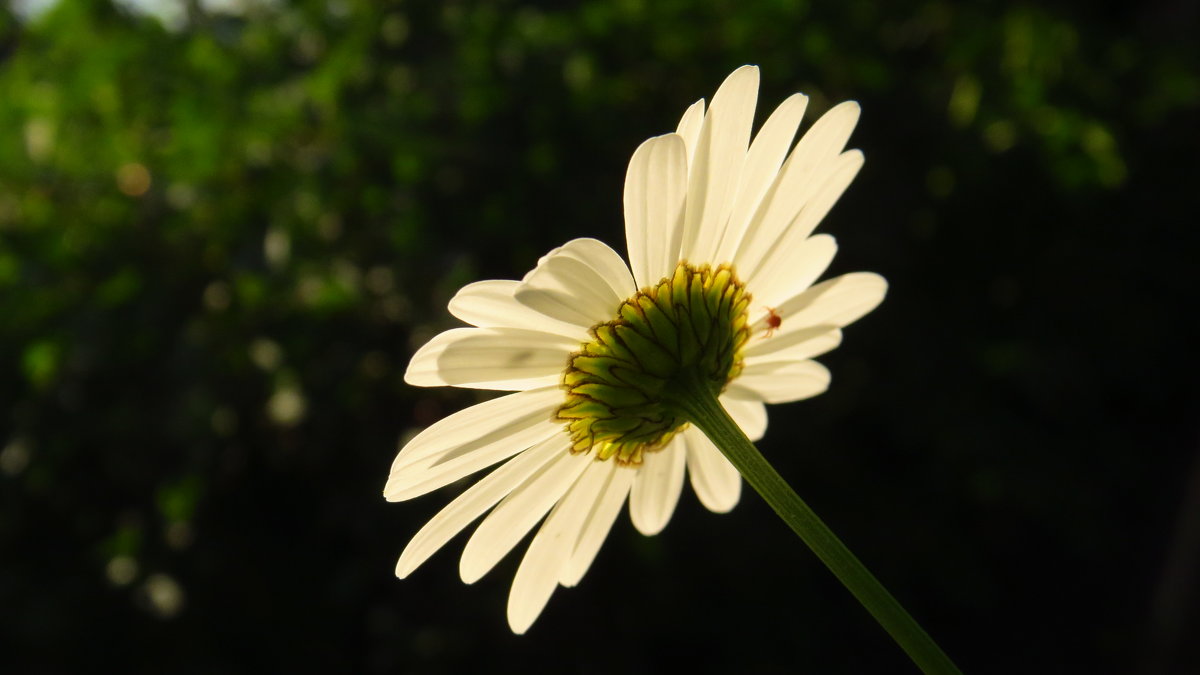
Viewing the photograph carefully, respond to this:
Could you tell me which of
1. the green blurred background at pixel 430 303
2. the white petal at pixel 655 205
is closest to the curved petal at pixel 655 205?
the white petal at pixel 655 205

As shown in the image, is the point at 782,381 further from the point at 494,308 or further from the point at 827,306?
the point at 494,308

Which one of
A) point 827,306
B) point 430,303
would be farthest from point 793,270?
point 430,303

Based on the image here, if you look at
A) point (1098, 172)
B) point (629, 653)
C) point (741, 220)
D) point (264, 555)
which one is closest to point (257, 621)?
point (264, 555)

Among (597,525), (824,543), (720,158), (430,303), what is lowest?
(824,543)

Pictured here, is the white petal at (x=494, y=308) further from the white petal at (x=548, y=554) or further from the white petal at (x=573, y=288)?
the white petal at (x=548, y=554)

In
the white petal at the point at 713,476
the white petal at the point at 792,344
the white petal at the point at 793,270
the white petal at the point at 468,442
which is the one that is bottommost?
the white petal at the point at 713,476

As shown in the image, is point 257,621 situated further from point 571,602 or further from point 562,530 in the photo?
point 562,530
